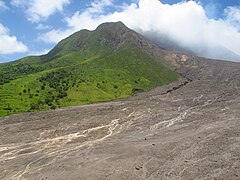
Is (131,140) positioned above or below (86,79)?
below

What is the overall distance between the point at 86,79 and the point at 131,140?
7142 centimetres

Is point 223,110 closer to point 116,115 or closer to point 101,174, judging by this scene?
point 116,115

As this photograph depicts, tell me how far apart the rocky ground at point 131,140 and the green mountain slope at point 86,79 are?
12018mm

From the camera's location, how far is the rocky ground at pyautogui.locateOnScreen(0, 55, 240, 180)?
48.2 meters

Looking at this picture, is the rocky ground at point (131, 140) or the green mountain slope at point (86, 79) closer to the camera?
the rocky ground at point (131, 140)

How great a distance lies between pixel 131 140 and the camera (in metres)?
63.0

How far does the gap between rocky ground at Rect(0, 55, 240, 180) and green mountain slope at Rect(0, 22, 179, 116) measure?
1202 centimetres

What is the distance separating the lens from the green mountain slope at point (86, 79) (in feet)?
350

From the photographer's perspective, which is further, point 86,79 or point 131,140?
point 86,79

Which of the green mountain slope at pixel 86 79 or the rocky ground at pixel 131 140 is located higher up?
the green mountain slope at pixel 86 79

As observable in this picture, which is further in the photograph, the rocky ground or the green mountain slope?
the green mountain slope

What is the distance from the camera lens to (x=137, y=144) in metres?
59.5

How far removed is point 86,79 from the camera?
131875mm

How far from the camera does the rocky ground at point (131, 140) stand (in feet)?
158
